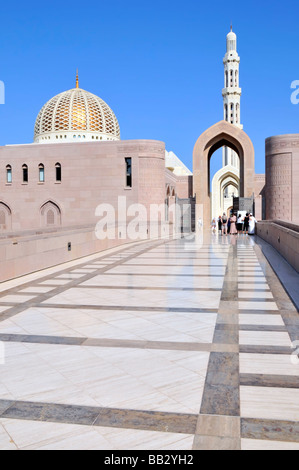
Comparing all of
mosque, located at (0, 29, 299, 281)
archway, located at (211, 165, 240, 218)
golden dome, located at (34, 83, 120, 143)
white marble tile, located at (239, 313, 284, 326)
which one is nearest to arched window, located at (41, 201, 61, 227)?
mosque, located at (0, 29, 299, 281)

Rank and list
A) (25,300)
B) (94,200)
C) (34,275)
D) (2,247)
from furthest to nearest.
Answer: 1. (94,200)
2. (34,275)
3. (2,247)
4. (25,300)

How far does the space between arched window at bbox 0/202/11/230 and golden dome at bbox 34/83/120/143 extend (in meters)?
11.5

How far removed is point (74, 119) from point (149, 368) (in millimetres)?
33755

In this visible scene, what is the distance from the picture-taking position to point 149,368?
335 cm

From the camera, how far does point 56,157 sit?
2333 centimetres

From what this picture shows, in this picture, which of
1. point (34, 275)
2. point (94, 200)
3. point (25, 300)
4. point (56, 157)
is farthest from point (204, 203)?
point (25, 300)

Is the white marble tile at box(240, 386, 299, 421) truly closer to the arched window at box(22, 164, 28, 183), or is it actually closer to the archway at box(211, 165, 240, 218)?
the arched window at box(22, 164, 28, 183)

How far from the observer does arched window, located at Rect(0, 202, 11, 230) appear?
24359mm

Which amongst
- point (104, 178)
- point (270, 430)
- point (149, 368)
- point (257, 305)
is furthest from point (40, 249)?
point (104, 178)

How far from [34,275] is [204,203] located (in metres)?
20.1

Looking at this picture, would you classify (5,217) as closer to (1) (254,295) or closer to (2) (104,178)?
(2) (104,178)

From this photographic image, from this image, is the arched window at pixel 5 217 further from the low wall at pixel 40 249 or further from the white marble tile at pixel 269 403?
the white marble tile at pixel 269 403
